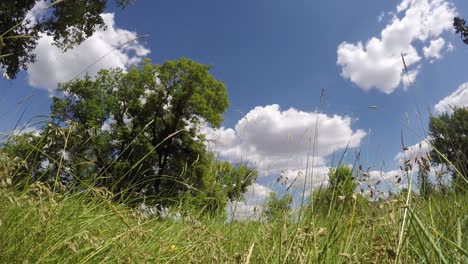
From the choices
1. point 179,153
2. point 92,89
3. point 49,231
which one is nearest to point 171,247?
point 49,231

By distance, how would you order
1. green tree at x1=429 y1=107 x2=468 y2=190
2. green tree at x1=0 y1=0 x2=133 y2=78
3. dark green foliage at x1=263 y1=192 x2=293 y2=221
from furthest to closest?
green tree at x1=0 y1=0 x2=133 y2=78
dark green foliage at x1=263 y1=192 x2=293 y2=221
green tree at x1=429 y1=107 x2=468 y2=190

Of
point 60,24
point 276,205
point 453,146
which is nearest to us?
→ point 453,146

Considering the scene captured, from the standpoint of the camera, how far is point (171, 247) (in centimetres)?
313

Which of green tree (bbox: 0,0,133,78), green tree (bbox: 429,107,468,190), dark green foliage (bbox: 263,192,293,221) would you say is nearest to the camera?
green tree (bbox: 429,107,468,190)

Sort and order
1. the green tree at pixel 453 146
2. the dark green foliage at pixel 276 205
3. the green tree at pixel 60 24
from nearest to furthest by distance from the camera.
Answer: the green tree at pixel 453 146, the dark green foliage at pixel 276 205, the green tree at pixel 60 24

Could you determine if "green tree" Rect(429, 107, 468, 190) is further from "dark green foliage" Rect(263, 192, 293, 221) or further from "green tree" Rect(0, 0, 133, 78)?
"green tree" Rect(0, 0, 133, 78)

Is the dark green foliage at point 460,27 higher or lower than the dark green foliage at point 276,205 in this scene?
higher

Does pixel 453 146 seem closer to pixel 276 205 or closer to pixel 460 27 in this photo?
pixel 276 205

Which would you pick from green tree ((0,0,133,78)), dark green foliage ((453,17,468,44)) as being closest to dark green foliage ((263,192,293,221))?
green tree ((0,0,133,78))

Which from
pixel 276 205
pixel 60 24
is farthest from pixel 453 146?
pixel 60 24

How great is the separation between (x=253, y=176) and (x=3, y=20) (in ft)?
51.1

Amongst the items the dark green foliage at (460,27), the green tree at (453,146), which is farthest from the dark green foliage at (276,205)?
the dark green foliage at (460,27)

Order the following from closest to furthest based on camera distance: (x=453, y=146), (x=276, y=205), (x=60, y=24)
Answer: (x=453, y=146)
(x=276, y=205)
(x=60, y=24)

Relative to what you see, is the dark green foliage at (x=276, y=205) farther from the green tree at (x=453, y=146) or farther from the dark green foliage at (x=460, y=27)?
the dark green foliage at (x=460, y=27)
